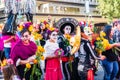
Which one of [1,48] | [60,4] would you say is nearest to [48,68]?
[1,48]

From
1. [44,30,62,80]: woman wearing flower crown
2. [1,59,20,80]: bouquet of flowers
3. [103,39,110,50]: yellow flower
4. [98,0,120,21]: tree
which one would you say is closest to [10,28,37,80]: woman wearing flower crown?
[1,59,20,80]: bouquet of flowers

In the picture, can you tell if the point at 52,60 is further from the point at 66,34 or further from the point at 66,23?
the point at 66,23

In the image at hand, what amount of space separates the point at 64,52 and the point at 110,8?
34.5 metres

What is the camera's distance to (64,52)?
33.0ft

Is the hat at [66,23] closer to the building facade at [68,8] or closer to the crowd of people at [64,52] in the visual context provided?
the crowd of people at [64,52]

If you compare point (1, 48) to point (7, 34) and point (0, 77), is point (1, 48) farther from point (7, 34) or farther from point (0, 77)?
point (7, 34)

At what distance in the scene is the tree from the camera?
43.2 m

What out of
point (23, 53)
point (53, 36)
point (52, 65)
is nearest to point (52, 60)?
point (52, 65)

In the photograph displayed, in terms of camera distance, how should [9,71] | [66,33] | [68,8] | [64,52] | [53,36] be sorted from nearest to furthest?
[9,71] < [53,36] < [64,52] < [66,33] < [68,8]

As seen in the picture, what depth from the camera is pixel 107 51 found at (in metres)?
10.5

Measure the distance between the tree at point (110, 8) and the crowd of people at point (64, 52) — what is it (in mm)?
32043

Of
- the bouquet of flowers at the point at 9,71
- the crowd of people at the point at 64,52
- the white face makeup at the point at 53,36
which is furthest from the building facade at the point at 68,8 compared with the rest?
the bouquet of flowers at the point at 9,71

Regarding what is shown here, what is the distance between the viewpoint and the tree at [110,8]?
1702 inches

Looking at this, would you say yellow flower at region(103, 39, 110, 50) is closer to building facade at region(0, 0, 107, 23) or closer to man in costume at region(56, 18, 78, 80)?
man in costume at region(56, 18, 78, 80)
